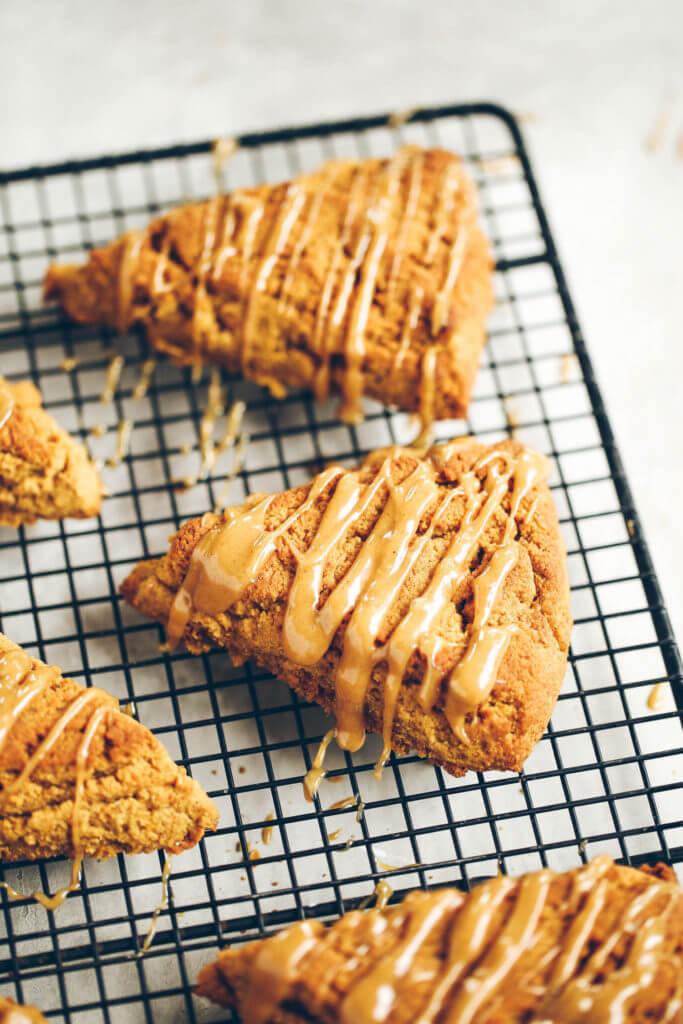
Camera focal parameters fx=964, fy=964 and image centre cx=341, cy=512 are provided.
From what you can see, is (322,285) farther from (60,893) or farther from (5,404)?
(60,893)

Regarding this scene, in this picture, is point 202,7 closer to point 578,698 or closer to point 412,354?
point 412,354

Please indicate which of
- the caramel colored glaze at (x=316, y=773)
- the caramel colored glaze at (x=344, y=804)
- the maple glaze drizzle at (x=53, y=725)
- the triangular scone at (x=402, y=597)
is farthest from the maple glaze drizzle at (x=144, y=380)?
the caramel colored glaze at (x=344, y=804)

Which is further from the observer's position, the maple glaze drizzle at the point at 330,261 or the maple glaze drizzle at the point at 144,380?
the maple glaze drizzle at the point at 144,380

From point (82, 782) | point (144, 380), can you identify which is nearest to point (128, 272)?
point (144, 380)

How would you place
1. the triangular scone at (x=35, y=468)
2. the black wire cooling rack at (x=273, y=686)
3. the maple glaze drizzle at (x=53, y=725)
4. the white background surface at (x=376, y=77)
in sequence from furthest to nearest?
the white background surface at (x=376, y=77) < the triangular scone at (x=35, y=468) < the black wire cooling rack at (x=273, y=686) < the maple glaze drizzle at (x=53, y=725)

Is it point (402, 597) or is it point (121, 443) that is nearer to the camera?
point (402, 597)

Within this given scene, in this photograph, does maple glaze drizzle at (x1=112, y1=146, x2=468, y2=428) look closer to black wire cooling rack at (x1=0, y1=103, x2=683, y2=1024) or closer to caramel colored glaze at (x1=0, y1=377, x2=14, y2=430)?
black wire cooling rack at (x1=0, y1=103, x2=683, y2=1024)

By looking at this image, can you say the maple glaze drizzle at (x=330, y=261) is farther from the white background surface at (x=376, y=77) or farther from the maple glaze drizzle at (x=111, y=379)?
the white background surface at (x=376, y=77)

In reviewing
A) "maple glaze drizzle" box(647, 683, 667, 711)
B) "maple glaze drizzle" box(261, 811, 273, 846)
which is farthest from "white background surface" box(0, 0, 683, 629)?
"maple glaze drizzle" box(261, 811, 273, 846)
